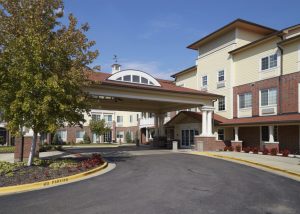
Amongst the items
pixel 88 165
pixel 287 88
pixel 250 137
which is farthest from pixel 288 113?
pixel 88 165

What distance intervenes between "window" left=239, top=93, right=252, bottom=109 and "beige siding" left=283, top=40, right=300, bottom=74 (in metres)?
4.55

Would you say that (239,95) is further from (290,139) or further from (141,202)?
(141,202)

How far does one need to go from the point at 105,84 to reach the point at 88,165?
25.6 ft

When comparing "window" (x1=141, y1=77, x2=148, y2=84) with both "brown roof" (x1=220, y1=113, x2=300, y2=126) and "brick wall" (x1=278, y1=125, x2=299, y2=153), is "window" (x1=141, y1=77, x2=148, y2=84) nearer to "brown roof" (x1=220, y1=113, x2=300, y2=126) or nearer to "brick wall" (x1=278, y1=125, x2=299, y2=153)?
"brown roof" (x1=220, y1=113, x2=300, y2=126)

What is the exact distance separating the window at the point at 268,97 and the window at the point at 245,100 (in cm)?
149

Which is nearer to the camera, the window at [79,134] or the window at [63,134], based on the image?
the window at [63,134]

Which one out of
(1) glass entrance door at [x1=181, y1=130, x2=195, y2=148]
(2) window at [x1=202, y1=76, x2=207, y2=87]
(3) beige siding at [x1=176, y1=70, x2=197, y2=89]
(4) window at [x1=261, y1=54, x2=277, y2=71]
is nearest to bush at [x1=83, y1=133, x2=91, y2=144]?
(3) beige siding at [x1=176, y1=70, x2=197, y2=89]

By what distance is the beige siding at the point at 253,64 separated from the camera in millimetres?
26000

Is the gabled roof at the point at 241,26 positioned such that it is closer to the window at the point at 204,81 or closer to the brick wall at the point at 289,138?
the window at the point at 204,81

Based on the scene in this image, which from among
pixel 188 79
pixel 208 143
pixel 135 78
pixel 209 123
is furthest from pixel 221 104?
pixel 135 78

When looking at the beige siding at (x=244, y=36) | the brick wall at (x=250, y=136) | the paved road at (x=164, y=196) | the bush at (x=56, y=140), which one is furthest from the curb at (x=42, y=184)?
the bush at (x=56, y=140)

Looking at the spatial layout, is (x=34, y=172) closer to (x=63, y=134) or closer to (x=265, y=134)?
(x=265, y=134)

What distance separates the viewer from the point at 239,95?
96.7ft

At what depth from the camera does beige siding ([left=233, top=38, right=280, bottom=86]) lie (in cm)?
2600
